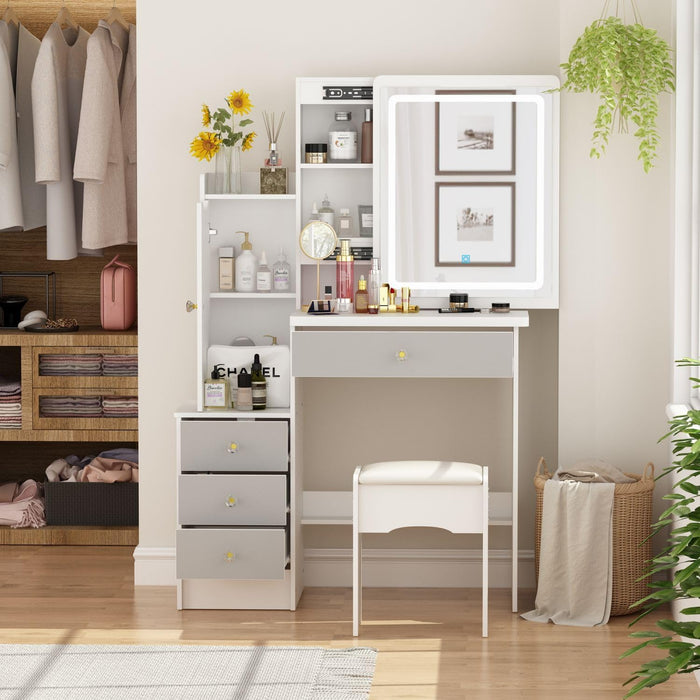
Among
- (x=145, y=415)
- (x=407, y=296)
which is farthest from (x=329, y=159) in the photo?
(x=145, y=415)

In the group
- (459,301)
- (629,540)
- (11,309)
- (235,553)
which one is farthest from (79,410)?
(629,540)

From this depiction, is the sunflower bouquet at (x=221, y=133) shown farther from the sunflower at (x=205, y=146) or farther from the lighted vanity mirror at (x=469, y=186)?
the lighted vanity mirror at (x=469, y=186)

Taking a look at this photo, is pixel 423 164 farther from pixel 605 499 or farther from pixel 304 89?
pixel 605 499

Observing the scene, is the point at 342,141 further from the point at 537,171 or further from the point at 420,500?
the point at 420,500

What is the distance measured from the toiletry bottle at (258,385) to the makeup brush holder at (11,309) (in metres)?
1.68

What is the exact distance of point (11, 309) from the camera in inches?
188

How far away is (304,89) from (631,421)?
1630 millimetres

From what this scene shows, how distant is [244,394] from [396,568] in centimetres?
89

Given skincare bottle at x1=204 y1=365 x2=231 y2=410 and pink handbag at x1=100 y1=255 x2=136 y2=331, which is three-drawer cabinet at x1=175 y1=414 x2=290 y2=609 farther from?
pink handbag at x1=100 y1=255 x2=136 y2=331

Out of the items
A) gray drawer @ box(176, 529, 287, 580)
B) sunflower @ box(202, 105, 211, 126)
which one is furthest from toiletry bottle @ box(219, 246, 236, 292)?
gray drawer @ box(176, 529, 287, 580)

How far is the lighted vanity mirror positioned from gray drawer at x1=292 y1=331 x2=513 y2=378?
0.32 metres

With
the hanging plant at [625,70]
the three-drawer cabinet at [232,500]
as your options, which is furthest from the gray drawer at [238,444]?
the hanging plant at [625,70]

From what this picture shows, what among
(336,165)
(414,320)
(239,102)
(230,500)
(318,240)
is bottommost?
(230,500)

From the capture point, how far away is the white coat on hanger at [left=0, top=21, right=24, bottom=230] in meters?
4.35
